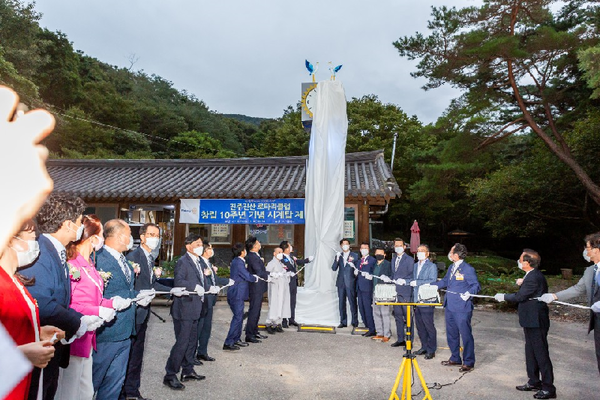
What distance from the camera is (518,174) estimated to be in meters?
19.0

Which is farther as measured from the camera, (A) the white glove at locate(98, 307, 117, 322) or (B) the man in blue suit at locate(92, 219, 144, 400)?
(B) the man in blue suit at locate(92, 219, 144, 400)

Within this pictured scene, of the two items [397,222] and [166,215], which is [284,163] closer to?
[166,215]

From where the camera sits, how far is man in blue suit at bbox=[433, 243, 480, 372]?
5656 mm

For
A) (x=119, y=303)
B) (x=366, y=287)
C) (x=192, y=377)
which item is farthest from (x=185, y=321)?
(x=366, y=287)

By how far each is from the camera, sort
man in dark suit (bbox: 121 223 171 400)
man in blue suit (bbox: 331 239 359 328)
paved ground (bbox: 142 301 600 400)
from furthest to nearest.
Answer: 1. man in blue suit (bbox: 331 239 359 328)
2. paved ground (bbox: 142 301 600 400)
3. man in dark suit (bbox: 121 223 171 400)

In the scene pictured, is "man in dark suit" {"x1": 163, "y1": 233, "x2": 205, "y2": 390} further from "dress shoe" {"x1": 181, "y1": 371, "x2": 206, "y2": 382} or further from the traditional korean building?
the traditional korean building

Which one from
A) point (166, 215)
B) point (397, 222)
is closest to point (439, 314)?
point (166, 215)

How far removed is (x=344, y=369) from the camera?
18.3ft

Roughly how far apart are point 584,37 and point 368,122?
16097 millimetres

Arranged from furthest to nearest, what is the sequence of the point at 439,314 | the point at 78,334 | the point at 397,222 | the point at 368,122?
the point at 397,222, the point at 368,122, the point at 439,314, the point at 78,334

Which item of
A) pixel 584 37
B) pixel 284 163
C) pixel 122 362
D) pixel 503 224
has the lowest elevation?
pixel 122 362

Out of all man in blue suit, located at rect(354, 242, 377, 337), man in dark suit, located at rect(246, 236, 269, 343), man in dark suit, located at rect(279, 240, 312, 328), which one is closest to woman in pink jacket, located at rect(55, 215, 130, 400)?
man in dark suit, located at rect(246, 236, 269, 343)

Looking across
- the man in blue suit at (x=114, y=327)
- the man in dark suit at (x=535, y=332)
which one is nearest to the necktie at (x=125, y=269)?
the man in blue suit at (x=114, y=327)

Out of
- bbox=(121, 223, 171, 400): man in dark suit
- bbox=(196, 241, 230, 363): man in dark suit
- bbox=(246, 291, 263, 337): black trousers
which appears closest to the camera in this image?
bbox=(121, 223, 171, 400): man in dark suit
